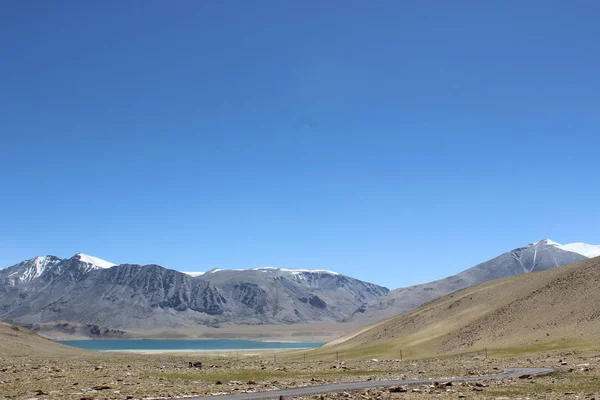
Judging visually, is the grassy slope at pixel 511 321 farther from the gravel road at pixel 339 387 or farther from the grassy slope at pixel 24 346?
the grassy slope at pixel 24 346

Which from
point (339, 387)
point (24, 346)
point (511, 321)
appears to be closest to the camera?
point (339, 387)

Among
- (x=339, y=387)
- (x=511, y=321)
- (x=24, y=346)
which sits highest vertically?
(x=511, y=321)

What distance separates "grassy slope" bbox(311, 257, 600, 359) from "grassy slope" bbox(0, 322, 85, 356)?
235 ft

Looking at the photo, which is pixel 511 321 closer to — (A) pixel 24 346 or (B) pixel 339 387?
(B) pixel 339 387

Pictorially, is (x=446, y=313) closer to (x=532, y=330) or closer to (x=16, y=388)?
(x=532, y=330)

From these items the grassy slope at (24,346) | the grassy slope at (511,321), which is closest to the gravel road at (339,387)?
the grassy slope at (511,321)

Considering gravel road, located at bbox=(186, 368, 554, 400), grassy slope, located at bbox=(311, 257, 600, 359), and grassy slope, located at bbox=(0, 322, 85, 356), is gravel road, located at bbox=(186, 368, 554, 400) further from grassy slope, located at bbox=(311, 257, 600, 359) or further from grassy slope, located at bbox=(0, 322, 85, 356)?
grassy slope, located at bbox=(0, 322, 85, 356)

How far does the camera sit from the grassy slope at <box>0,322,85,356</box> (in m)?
122

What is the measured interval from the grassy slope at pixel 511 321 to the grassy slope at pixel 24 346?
71776mm

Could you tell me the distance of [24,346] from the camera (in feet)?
455

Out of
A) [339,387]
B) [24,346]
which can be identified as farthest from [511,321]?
[24,346]

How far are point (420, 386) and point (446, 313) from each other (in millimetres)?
101648

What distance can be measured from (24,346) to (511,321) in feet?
371

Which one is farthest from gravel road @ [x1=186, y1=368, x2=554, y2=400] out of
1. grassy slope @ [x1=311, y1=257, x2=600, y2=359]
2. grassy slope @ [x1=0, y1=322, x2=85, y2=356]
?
grassy slope @ [x1=0, y1=322, x2=85, y2=356]
